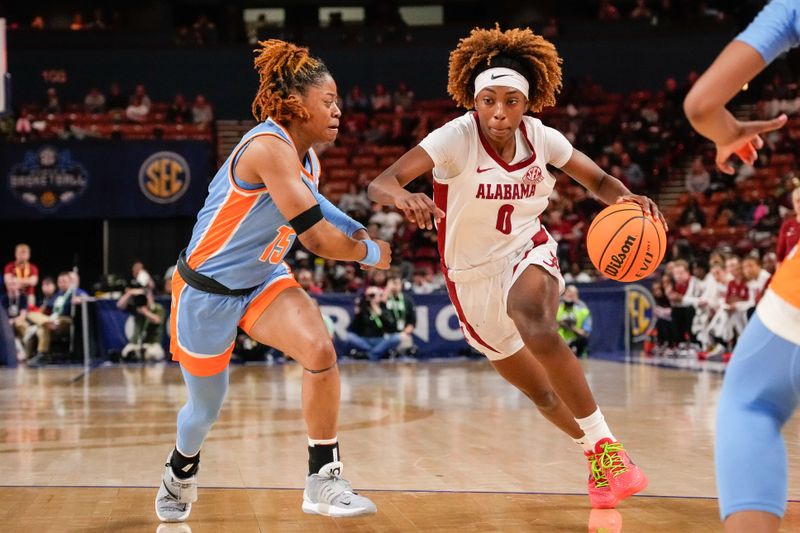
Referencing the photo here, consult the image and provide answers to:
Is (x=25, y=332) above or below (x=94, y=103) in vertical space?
below

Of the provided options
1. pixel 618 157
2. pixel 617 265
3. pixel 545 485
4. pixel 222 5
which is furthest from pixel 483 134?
pixel 222 5

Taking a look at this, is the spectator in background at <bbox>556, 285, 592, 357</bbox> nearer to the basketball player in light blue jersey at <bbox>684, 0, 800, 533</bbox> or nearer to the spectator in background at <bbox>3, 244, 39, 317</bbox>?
the spectator in background at <bbox>3, 244, 39, 317</bbox>

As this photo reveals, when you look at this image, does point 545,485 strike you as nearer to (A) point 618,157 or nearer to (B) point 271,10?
(A) point 618,157

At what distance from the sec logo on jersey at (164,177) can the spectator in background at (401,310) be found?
4.94 metres

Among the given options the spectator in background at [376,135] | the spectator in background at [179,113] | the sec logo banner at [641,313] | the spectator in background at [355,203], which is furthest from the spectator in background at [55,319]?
the sec logo banner at [641,313]

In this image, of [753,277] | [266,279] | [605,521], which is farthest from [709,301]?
[266,279]

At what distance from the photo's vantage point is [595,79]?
920 inches

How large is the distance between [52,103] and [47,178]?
12.3 ft

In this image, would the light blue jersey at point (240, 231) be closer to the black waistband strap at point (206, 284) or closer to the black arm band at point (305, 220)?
the black waistband strap at point (206, 284)

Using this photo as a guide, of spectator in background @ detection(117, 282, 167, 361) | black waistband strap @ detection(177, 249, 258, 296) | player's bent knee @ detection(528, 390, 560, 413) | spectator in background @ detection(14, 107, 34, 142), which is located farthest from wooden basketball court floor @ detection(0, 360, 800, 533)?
spectator in background @ detection(14, 107, 34, 142)

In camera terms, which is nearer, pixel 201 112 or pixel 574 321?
pixel 574 321

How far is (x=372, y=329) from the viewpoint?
14680mm

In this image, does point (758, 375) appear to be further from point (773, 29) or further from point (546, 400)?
point (546, 400)

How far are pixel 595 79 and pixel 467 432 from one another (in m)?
17.5
